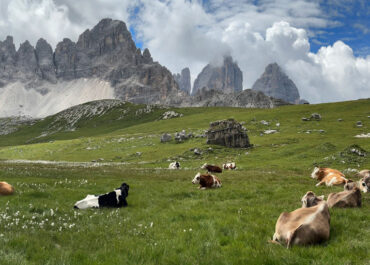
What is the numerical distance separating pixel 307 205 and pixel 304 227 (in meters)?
3.06

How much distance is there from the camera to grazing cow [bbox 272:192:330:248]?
8312mm

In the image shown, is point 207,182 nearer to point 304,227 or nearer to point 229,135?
point 304,227

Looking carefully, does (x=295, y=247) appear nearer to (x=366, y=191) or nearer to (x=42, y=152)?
(x=366, y=191)

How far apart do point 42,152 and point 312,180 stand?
8634cm

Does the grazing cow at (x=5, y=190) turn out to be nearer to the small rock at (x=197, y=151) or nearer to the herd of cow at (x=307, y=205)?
the herd of cow at (x=307, y=205)

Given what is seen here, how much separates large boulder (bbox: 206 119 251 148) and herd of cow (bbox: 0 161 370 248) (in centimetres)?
3474

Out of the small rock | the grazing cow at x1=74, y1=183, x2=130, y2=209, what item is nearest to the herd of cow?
the grazing cow at x1=74, y1=183, x2=130, y2=209

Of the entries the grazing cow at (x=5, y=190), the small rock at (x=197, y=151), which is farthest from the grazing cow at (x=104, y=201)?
the small rock at (x=197, y=151)

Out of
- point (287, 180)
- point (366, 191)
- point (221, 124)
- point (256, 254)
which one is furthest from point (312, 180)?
point (221, 124)

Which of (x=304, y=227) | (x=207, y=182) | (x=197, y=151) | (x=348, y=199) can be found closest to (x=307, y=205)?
(x=348, y=199)

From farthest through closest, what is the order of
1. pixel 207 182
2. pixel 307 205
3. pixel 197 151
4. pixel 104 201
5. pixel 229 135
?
pixel 229 135 < pixel 197 151 < pixel 207 182 < pixel 104 201 < pixel 307 205

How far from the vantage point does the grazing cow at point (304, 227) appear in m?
8.31

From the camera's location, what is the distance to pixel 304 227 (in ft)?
27.6

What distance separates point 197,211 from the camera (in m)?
13.0
